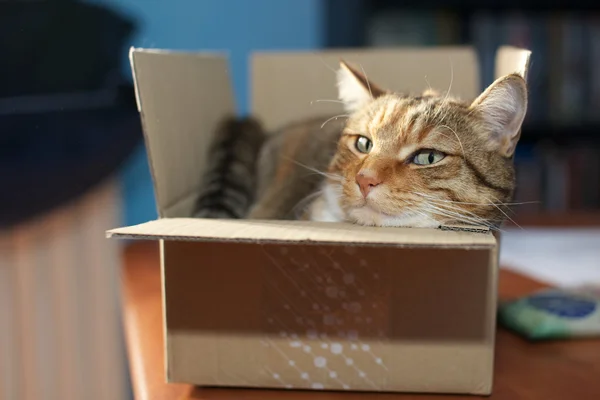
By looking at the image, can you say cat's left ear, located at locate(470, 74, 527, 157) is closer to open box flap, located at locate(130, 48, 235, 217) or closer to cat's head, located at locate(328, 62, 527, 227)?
cat's head, located at locate(328, 62, 527, 227)

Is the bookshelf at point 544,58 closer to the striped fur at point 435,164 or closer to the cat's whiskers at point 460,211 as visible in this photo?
→ the striped fur at point 435,164

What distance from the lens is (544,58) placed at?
2.66 meters

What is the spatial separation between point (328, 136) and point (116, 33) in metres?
0.92

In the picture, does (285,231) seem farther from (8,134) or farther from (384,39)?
(384,39)

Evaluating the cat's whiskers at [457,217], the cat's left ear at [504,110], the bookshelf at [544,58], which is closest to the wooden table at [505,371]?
the cat's whiskers at [457,217]

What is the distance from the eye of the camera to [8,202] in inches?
55.9

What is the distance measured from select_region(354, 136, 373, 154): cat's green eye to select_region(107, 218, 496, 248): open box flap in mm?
320

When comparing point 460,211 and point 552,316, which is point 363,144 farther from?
point 552,316

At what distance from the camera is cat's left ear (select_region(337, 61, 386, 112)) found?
1127 mm

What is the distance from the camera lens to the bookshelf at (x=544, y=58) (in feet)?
8.50

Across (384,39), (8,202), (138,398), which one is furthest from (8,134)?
(384,39)

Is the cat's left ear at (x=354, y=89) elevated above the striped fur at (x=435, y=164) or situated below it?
above

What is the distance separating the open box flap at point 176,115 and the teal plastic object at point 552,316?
22.5 inches

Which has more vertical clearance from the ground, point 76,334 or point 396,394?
point 396,394
